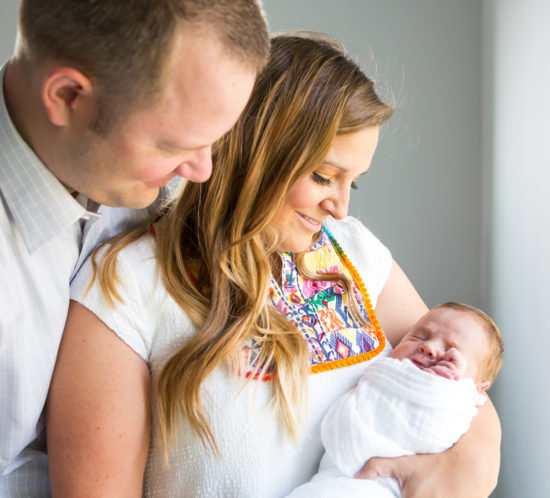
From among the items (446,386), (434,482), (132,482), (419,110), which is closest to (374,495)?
(434,482)

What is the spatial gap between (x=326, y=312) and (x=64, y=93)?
2.72 feet

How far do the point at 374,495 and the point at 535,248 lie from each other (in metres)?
0.88

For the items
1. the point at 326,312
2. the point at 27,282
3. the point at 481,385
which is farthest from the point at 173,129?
the point at 481,385

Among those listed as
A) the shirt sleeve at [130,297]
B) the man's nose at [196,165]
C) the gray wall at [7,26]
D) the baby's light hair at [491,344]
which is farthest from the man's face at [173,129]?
the gray wall at [7,26]

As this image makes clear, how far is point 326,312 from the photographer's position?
64.4 inches

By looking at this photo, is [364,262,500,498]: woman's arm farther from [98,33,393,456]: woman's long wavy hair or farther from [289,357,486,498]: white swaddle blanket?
[98,33,393,456]: woman's long wavy hair

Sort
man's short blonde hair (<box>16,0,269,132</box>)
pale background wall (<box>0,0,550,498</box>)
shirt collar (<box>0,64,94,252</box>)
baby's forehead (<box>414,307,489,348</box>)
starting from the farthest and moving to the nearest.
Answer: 1. pale background wall (<box>0,0,550,498</box>)
2. baby's forehead (<box>414,307,489,348</box>)
3. shirt collar (<box>0,64,94,252</box>)
4. man's short blonde hair (<box>16,0,269,132</box>)

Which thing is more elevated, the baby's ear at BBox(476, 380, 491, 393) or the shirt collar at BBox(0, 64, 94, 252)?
the shirt collar at BBox(0, 64, 94, 252)

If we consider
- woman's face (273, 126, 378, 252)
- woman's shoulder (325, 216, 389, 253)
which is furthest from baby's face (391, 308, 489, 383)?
woman's face (273, 126, 378, 252)

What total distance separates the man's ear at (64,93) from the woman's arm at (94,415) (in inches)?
17.7

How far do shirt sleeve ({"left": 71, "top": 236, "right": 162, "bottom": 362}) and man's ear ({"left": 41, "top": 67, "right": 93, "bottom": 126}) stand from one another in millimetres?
407

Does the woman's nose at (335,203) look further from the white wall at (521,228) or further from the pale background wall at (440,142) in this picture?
the pale background wall at (440,142)

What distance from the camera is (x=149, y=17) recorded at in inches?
40.2

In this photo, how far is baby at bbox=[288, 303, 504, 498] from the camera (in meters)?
1.39
